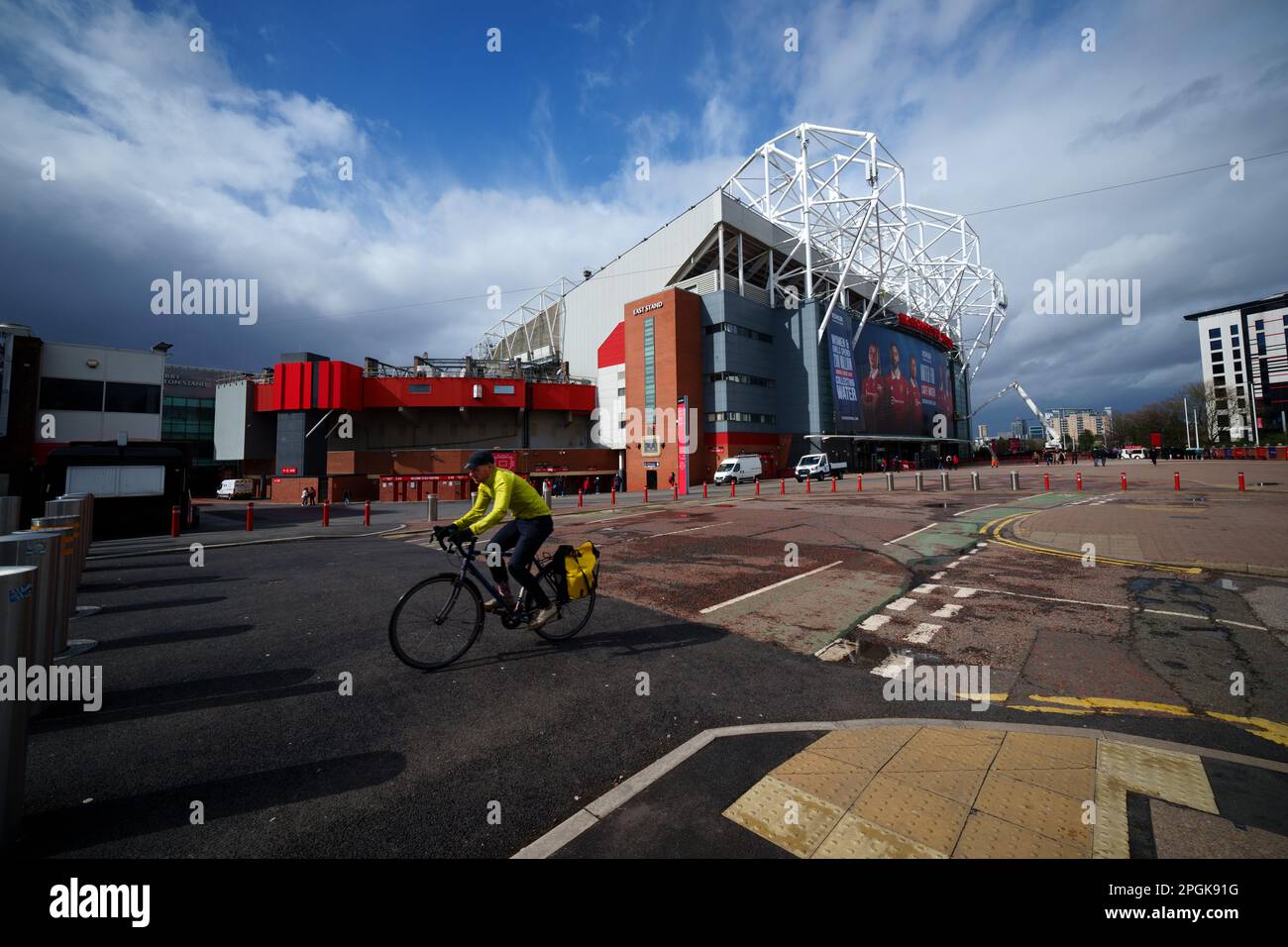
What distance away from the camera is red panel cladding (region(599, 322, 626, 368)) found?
49.2 metres

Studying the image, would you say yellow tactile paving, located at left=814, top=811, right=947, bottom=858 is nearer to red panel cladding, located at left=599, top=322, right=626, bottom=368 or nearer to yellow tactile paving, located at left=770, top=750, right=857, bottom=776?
yellow tactile paving, located at left=770, top=750, right=857, bottom=776

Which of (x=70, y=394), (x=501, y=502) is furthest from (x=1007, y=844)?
(x=70, y=394)

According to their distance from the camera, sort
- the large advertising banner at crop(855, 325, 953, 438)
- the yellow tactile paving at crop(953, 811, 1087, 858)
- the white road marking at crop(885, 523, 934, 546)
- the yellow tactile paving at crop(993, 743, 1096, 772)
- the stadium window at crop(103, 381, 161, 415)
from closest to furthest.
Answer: the yellow tactile paving at crop(953, 811, 1087, 858), the yellow tactile paving at crop(993, 743, 1096, 772), the white road marking at crop(885, 523, 934, 546), the stadium window at crop(103, 381, 161, 415), the large advertising banner at crop(855, 325, 953, 438)

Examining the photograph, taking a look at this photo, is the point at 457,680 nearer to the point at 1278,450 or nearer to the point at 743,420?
the point at 743,420

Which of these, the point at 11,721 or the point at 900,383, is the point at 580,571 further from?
the point at 900,383

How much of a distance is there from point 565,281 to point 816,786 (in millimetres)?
69846

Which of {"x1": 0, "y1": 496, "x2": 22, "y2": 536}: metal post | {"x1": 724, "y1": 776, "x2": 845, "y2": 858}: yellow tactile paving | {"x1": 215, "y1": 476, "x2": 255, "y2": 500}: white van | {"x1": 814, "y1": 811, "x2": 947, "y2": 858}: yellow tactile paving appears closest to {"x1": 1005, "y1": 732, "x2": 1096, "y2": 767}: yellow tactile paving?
{"x1": 814, "y1": 811, "x2": 947, "y2": 858}: yellow tactile paving

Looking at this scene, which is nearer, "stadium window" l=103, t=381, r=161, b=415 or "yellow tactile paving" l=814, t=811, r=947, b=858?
"yellow tactile paving" l=814, t=811, r=947, b=858

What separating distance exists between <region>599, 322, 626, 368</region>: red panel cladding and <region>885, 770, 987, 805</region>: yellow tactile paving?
47.1m

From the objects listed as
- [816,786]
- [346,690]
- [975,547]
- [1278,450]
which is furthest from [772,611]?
[1278,450]

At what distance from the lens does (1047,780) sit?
2795mm

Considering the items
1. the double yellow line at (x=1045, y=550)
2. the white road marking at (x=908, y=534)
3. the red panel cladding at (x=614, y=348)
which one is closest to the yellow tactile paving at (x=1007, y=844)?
the double yellow line at (x=1045, y=550)

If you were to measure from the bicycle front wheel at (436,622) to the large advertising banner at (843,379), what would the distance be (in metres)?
50.5
